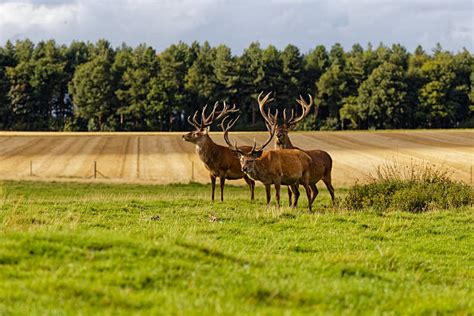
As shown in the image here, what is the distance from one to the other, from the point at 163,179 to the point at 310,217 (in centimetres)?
2456

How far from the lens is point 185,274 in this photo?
8266 millimetres

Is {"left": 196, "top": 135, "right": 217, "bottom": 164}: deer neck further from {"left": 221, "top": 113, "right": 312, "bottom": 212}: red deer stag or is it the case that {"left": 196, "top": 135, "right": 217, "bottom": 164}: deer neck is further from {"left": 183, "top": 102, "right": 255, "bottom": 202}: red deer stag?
{"left": 221, "top": 113, "right": 312, "bottom": 212}: red deer stag

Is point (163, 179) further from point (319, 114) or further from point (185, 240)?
point (319, 114)

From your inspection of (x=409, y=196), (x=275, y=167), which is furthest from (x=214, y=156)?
(x=409, y=196)

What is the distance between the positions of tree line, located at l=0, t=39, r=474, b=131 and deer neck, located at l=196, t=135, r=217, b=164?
256 ft

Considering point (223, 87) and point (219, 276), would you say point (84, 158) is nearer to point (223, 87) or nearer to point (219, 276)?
point (219, 276)

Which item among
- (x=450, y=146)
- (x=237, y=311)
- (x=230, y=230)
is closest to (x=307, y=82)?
(x=450, y=146)

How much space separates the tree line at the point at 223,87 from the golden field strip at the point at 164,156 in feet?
87.5

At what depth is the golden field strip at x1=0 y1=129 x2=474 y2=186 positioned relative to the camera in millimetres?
42969

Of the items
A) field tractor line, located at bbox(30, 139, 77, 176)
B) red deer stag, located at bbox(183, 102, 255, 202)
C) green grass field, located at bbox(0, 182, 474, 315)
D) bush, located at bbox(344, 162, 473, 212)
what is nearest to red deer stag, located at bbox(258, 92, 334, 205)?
bush, located at bbox(344, 162, 473, 212)

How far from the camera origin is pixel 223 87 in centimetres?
10819

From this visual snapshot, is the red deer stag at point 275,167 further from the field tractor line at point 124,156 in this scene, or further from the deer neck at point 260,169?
the field tractor line at point 124,156

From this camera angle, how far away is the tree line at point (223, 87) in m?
103

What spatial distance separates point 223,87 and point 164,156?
2134 inches
